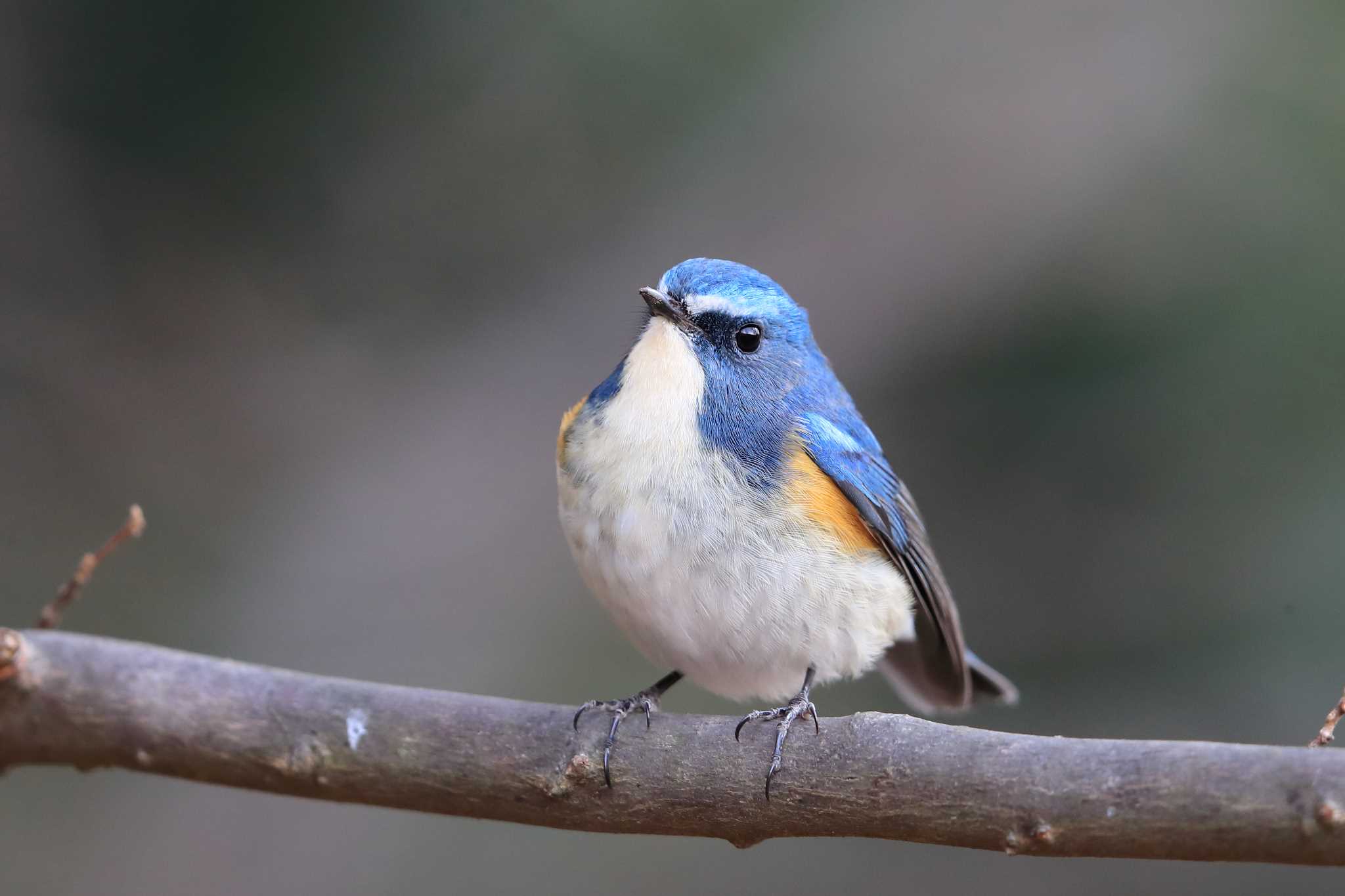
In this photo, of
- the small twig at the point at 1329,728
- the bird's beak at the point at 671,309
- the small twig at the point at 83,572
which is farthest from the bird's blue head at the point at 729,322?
the small twig at the point at 1329,728

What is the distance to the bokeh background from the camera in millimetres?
4340

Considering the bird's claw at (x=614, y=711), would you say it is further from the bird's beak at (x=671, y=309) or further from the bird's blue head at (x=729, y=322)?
the bird's beak at (x=671, y=309)

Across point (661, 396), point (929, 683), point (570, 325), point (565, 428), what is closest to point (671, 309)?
point (661, 396)

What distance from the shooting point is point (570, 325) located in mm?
4840

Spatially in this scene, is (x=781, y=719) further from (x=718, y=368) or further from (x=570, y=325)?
(x=570, y=325)

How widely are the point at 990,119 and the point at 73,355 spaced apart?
372cm

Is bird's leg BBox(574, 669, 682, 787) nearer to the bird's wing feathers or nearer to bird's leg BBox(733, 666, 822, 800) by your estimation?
bird's leg BBox(733, 666, 822, 800)

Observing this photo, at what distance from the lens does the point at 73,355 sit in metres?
4.61

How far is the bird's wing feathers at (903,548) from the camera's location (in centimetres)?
287

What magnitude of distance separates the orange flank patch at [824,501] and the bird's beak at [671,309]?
0.39m

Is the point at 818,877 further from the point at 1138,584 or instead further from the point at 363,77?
the point at 363,77

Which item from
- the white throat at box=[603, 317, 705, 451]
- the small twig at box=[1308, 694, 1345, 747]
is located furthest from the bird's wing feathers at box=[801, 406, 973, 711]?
the small twig at box=[1308, 694, 1345, 747]

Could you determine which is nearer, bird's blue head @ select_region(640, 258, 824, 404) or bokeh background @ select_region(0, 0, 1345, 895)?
bird's blue head @ select_region(640, 258, 824, 404)

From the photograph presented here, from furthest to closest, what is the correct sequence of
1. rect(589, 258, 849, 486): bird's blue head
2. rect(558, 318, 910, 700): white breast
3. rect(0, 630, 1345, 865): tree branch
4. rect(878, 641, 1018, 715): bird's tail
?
rect(878, 641, 1018, 715): bird's tail
rect(589, 258, 849, 486): bird's blue head
rect(558, 318, 910, 700): white breast
rect(0, 630, 1345, 865): tree branch
